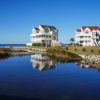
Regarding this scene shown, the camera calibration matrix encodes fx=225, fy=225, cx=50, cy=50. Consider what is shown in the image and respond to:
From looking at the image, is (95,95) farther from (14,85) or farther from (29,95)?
(14,85)

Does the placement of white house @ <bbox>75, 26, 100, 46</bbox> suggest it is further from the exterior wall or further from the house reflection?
the house reflection

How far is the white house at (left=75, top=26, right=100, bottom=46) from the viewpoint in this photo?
10569 centimetres

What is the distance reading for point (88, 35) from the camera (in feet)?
352

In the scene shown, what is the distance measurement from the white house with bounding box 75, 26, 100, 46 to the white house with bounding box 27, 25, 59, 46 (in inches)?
507

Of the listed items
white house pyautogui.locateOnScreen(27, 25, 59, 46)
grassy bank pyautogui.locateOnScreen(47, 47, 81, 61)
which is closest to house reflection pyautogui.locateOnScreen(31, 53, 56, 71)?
grassy bank pyautogui.locateOnScreen(47, 47, 81, 61)

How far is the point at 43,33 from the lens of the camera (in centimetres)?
11306

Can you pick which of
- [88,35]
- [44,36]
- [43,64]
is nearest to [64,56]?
[43,64]

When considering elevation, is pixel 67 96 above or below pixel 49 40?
below

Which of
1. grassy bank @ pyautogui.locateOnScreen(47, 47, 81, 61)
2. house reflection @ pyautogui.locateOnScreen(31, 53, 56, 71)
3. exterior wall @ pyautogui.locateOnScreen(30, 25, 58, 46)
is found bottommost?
house reflection @ pyautogui.locateOnScreen(31, 53, 56, 71)

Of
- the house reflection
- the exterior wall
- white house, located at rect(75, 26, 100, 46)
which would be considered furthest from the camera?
the exterior wall

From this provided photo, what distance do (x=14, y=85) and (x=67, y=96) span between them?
25.3 feet

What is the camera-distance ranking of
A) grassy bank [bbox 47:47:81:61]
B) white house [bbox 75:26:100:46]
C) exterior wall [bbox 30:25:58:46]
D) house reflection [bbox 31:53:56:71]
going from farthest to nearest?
exterior wall [bbox 30:25:58:46] < white house [bbox 75:26:100:46] < grassy bank [bbox 47:47:81:61] < house reflection [bbox 31:53:56:71]

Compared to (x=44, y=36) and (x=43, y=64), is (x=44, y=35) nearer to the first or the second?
(x=44, y=36)

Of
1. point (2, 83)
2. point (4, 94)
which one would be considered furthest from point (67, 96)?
point (2, 83)
